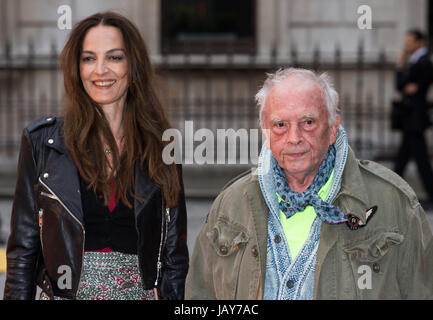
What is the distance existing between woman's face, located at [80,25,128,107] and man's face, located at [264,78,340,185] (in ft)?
2.62

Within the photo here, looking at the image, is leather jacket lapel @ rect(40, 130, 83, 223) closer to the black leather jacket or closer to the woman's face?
the black leather jacket

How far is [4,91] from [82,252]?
11456 mm

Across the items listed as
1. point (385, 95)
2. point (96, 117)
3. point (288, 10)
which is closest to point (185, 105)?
point (288, 10)

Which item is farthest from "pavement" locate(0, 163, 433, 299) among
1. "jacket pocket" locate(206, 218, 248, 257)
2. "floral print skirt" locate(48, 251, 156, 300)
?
"jacket pocket" locate(206, 218, 248, 257)

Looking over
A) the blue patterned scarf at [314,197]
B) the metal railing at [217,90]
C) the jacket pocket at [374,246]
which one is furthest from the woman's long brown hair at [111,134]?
the metal railing at [217,90]

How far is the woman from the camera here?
10.5 feet

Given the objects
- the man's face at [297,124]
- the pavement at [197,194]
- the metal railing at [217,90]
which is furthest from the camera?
the metal railing at [217,90]

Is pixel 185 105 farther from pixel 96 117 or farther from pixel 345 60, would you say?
pixel 96 117

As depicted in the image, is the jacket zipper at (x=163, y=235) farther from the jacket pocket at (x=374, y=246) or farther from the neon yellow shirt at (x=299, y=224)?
the jacket pocket at (x=374, y=246)

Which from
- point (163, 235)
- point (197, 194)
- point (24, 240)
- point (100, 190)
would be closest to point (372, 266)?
point (163, 235)

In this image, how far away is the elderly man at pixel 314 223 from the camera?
275cm

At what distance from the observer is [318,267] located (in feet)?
9.01

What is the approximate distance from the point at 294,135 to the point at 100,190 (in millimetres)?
910

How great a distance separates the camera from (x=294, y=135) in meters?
2.80
